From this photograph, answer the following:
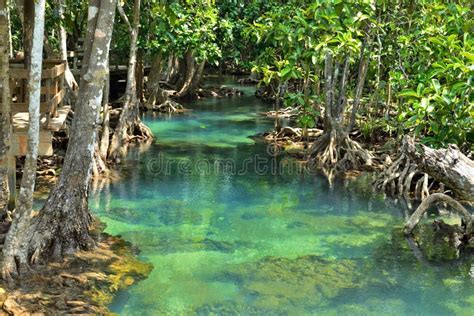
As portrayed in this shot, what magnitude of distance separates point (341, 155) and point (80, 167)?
7.81 meters

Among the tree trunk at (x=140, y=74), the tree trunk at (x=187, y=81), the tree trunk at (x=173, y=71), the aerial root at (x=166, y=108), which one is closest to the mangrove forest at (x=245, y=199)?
the tree trunk at (x=140, y=74)

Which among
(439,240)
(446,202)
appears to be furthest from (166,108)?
(446,202)

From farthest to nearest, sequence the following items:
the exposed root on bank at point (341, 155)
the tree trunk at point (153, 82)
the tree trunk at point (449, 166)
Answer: the tree trunk at point (153, 82)
the exposed root on bank at point (341, 155)
the tree trunk at point (449, 166)

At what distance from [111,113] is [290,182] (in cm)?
856

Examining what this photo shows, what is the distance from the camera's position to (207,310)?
22.1 ft

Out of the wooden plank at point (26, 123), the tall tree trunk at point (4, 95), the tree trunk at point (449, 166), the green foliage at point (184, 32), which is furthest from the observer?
the green foliage at point (184, 32)

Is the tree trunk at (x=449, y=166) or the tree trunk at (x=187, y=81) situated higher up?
the tree trunk at (x=187, y=81)

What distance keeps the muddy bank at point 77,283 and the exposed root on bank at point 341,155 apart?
672 centimetres

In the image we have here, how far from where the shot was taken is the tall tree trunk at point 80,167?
7531mm

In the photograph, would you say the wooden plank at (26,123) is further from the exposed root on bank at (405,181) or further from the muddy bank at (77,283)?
the exposed root on bank at (405,181)

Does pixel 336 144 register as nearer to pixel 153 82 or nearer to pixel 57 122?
pixel 57 122

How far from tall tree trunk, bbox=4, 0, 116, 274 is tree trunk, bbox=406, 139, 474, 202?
4204 mm

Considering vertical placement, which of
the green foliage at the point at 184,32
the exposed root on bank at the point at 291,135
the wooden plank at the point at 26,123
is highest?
the green foliage at the point at 184,32

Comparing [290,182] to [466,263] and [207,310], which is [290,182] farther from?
[207,310]
